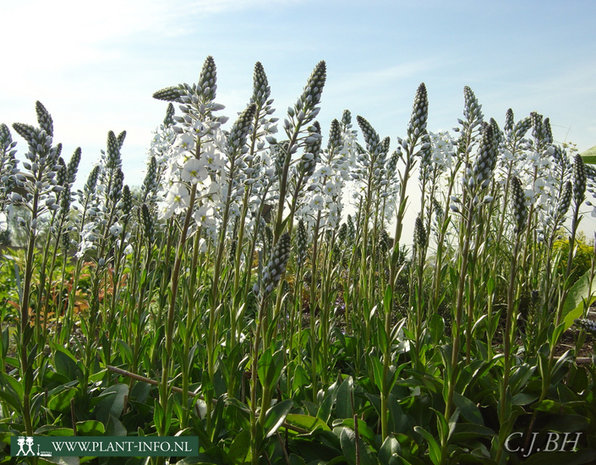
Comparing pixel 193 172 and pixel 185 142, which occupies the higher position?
pixel 185 142

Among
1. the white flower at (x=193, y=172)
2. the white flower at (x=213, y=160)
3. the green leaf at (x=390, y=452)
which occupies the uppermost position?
the white flower at (x=213, y=160)

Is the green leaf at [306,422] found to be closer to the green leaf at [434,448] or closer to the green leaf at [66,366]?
the green leaf at [434,448]

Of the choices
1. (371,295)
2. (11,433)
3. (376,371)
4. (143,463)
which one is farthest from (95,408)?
(371,295)

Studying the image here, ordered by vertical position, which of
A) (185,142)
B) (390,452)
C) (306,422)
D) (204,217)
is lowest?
(390,452)

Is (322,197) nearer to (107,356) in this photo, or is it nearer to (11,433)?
(107,356)

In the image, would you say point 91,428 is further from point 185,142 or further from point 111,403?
point 185,142

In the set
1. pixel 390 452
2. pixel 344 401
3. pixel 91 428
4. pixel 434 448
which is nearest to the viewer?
pixel 434 448

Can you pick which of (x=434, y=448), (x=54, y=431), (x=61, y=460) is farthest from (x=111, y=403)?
(x=434, y=448)

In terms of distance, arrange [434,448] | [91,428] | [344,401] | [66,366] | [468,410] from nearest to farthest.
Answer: [434,448], [91,428], [468,410], [344,401], [66,366]

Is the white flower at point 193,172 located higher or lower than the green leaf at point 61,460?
higher

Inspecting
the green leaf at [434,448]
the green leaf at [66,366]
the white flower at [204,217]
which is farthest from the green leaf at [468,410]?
the green leaf at [66,366]

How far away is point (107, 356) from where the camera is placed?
346 centimetres

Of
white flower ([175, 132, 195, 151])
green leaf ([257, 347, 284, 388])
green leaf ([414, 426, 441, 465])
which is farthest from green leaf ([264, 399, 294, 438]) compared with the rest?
white flower ([175, 132, 195, 151])

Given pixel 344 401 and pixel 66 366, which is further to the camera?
pixel 66 366
